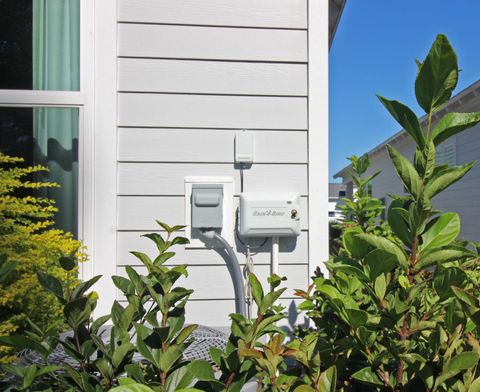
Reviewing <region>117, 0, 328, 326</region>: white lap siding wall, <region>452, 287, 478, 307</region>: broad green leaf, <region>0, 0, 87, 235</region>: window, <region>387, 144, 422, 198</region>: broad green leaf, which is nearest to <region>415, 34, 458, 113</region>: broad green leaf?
<region>387, 144, 422, 198</region>: broad green leaf

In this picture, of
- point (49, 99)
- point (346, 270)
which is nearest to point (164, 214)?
point (49, 99)

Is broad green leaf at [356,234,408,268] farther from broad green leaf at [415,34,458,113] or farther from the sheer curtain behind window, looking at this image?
the sheer curtain behind window

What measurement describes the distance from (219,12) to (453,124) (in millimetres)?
1748

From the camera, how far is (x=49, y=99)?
2.21 metres

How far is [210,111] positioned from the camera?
7.39 feet

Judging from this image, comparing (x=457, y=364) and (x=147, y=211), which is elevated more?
(x=147, y=211)

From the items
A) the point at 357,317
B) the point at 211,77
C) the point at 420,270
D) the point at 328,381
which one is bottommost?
the point at 328,381

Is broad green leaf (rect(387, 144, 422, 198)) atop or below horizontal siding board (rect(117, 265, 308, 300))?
atop

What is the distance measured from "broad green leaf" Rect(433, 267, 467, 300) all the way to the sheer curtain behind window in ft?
6.26

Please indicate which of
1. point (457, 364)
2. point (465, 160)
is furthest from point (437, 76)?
point (465, 160)

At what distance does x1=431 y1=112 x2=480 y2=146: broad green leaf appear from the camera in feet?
2.70

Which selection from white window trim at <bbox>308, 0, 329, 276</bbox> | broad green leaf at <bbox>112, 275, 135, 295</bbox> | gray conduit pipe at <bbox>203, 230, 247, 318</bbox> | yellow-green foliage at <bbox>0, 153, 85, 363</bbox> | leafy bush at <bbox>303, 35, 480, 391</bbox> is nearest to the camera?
leafy bush at <bbox>303, 35, 480, 391</bbox>

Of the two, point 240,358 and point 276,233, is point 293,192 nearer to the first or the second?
point 276,233

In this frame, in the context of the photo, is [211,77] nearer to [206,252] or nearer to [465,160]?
[206,252]
